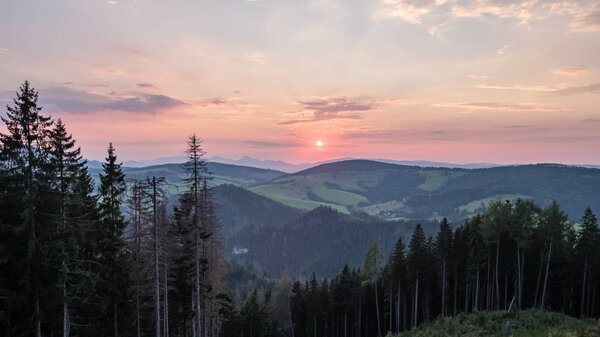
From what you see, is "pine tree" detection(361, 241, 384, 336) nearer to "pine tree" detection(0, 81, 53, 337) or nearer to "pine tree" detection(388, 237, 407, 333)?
"pine tree" detection(388, 237, 407, 333)

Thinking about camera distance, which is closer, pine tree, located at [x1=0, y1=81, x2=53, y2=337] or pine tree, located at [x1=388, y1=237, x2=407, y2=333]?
pine tree, located at [x1=0, y1=81, x2=53, y2=337]

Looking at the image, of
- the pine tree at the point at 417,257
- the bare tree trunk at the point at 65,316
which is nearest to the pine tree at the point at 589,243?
the pine tree at the point at 417,257

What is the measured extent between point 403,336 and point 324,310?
1266 inches

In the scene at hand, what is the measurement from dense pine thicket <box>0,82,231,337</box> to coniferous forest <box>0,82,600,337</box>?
8 centimetres

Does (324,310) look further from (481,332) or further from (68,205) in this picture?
(68,205)

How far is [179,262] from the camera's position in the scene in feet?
101

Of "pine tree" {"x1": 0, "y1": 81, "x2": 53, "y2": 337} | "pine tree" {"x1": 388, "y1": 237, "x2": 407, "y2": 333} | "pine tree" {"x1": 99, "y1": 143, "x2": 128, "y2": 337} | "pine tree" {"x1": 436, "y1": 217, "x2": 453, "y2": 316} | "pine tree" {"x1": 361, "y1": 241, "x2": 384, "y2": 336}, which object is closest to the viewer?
"pine tree" {"x1": 0, "y1": 81, "x2": 53, "y2": 337}

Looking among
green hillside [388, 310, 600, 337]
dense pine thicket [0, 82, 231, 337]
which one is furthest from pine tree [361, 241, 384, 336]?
dense pine thicket [0, 82, 231, 337]

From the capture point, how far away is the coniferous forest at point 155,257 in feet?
57.8

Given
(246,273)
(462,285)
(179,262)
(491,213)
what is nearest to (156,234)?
(179,262)

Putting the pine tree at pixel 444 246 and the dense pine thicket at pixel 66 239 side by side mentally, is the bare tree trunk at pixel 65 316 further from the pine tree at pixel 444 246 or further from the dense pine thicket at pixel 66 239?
the pine tree at pixel 444 246

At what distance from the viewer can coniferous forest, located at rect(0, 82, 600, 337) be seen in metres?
17.6

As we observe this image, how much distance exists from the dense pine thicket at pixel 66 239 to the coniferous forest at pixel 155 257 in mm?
76

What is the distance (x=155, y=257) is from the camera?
23.5 metres
